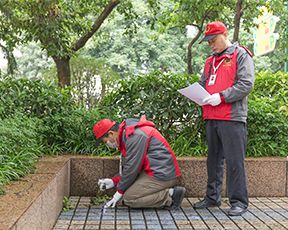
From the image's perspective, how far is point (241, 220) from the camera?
4.82m

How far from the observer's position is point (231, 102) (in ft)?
16.1

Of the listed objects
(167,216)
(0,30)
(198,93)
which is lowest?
(167,216)

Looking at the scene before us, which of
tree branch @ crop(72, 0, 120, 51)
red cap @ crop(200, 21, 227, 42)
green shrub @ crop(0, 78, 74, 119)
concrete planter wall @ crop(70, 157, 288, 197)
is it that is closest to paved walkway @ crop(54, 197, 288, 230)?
concrete planter wall @ crop(70, 157, 288, 197)

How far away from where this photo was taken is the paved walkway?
4574 millimetres

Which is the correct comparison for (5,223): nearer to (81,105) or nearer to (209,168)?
(209,168)

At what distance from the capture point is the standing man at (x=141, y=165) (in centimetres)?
496

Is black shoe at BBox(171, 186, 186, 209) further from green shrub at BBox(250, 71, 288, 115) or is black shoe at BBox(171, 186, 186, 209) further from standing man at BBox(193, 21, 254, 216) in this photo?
green shrub at BBox(250, 71, 288, 115)

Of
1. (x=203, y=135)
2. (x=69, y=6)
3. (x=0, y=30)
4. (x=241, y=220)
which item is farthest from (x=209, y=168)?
(x=0, y=30)

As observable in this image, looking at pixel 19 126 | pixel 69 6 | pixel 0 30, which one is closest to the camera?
pixel 19 126

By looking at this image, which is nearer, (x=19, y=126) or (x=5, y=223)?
(x=5, y=223)

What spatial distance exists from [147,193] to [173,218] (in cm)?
39

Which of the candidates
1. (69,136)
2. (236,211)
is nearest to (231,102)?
(236,211)

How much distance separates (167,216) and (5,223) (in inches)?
95.8

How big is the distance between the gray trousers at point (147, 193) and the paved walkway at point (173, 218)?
0.08m
